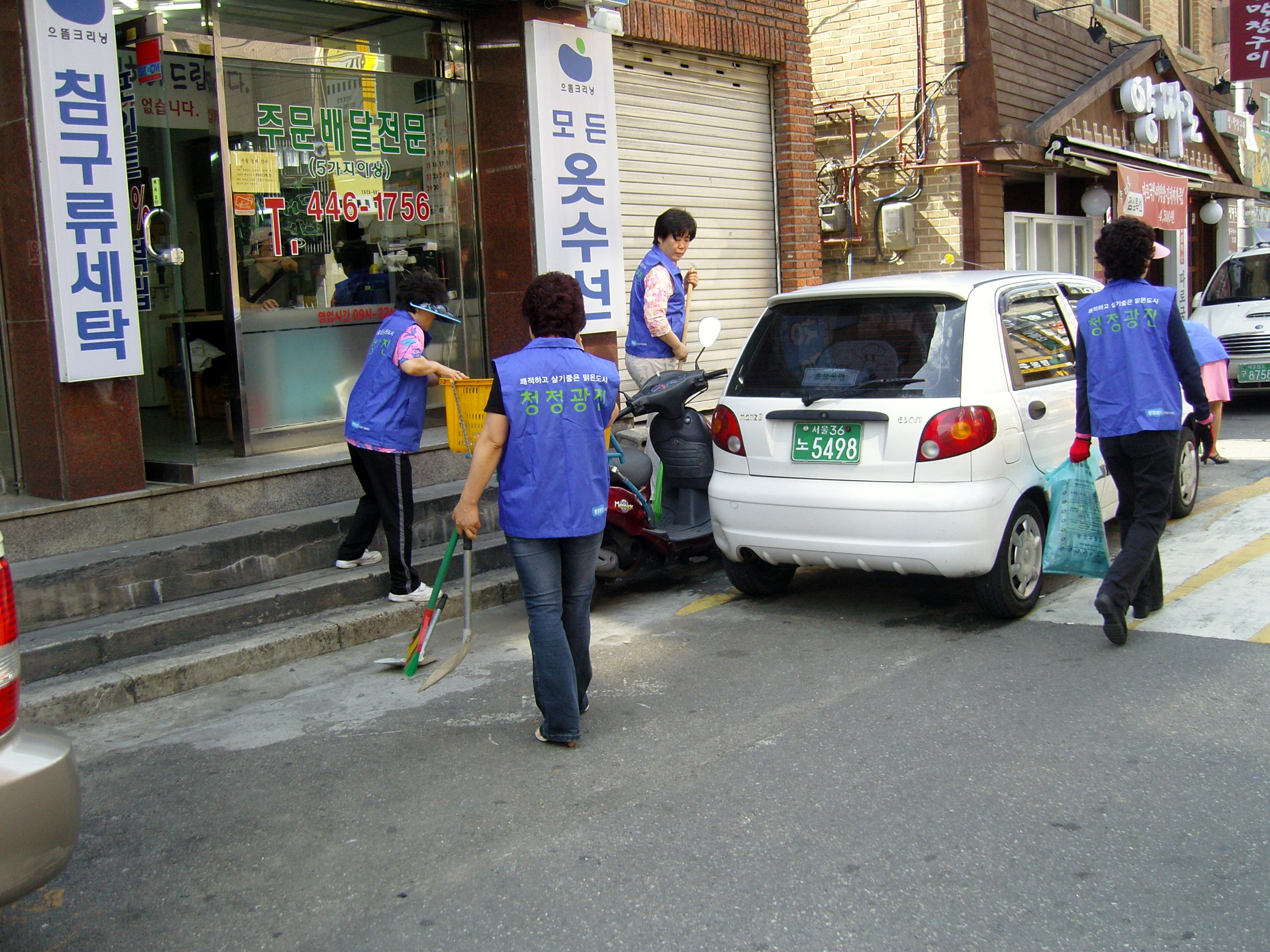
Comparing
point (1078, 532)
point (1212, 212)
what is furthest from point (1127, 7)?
point (1078, 532)

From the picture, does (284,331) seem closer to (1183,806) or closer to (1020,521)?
(1020,521)

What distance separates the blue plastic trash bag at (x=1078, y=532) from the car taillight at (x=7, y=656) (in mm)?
4580

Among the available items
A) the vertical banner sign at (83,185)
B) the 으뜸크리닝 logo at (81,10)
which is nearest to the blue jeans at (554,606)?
the vertical banner sign at (83,185)

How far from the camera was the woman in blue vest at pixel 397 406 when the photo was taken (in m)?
6.32

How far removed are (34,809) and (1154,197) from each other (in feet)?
59.1

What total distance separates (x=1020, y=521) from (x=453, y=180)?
5.67 m

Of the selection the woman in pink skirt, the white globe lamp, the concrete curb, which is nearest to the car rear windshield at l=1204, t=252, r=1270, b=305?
the white globe lamp

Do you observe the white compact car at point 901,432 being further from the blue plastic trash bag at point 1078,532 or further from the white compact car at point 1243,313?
the white compact car at point 1243,313

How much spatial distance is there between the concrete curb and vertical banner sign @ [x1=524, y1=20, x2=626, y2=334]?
11.2 feet

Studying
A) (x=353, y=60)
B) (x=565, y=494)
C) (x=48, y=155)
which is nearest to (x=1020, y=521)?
(x=565, y=494)

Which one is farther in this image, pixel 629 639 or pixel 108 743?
pixel 629 639

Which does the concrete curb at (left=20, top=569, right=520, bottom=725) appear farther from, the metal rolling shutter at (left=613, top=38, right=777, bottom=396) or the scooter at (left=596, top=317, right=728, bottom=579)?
the metal rolling shutter at (left=613, top=38, right=777, bottom=396)

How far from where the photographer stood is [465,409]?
19.8 ft

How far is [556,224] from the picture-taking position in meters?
9.38
